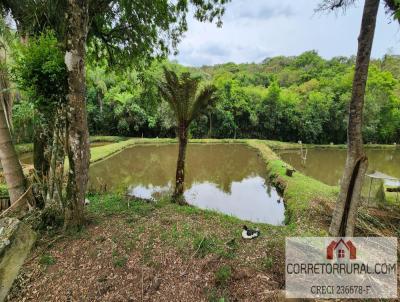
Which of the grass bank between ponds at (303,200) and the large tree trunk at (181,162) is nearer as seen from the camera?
the grass bank between ponds at (303,200)

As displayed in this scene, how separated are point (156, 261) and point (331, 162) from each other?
17.4 metres

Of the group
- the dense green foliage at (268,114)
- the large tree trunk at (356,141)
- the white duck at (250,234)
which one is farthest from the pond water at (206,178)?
the dense green foliage at (268,114)

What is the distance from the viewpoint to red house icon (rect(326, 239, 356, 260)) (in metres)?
4.05

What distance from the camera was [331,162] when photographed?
18.0 m

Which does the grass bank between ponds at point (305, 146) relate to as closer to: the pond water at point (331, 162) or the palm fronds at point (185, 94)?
the pond water at point (331, 162)

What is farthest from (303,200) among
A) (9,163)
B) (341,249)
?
(9,163)

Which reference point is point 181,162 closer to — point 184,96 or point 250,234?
point 184,96

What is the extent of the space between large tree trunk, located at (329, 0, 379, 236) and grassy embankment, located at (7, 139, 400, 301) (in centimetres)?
115

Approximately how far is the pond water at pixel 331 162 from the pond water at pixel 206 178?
290 cm

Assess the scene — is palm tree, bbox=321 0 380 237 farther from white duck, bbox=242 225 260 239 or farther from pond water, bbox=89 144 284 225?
pond water, bbox=89 144 284 225

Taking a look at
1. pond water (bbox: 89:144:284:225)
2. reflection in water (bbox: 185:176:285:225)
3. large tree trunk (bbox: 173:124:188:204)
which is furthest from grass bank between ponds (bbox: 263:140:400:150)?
large tree trunk (bbox: 173:124:188:204)

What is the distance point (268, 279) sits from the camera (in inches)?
139

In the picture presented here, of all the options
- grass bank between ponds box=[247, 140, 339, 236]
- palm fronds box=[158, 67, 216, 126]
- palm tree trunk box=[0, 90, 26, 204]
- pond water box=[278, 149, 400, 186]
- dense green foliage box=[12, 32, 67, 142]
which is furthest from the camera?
pond water box=[278, 149, 400, 186]
